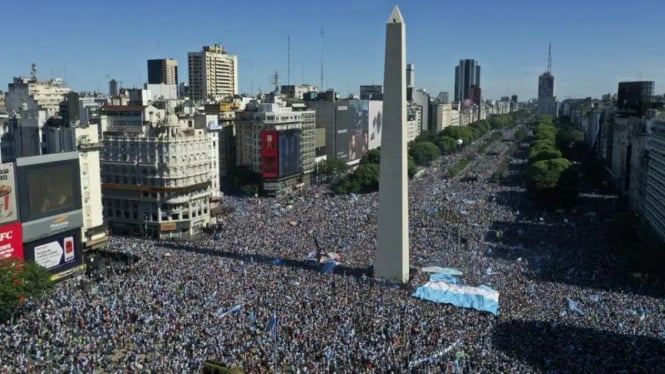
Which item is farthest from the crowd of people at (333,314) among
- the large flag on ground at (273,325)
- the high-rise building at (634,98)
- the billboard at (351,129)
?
the billboard at (351,129)

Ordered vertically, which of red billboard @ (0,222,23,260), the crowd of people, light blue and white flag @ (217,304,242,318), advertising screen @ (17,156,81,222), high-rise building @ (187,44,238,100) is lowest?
the crowd of people

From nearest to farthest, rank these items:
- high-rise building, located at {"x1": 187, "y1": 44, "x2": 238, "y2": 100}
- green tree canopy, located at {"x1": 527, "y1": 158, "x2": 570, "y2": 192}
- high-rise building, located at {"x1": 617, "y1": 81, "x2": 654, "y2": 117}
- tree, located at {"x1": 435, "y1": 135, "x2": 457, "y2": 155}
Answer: green tree canopy, located at {"x1": 527, "y1": 158, "x2": 570, "y2": 192}
high-rise building, located at {"x1": 617, "y1": 81, "x2": 654, "y2": 117}
tree, located at {"x1": 435, "y1": 135, "x2": 457, "y2": 155}
high-rise building, located at {"x1": 187, "y1": 44, "x2": 238, "y2": 100}

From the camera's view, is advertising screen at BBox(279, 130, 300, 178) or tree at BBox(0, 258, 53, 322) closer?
tree at BBox(0, 258, 53, 322)

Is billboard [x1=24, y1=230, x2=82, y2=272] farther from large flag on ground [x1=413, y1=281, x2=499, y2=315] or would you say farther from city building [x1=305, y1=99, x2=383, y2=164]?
city building [x1=305, y1=99, x2=383, y2=164]

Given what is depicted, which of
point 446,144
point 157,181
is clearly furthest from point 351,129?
point 157,181

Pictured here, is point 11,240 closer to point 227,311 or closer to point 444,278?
point 227,311

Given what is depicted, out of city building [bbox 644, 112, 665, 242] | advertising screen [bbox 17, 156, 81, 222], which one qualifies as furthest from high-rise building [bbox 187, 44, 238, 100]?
advertising screen [bbox 17, 156, 81, 222]
